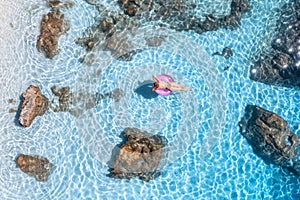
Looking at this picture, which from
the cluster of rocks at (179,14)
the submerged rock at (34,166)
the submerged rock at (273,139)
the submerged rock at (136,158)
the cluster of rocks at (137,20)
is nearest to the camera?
the submerged rock at (34,166)

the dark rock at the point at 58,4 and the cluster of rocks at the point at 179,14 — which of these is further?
the cluster of rocks at the point at 179,14

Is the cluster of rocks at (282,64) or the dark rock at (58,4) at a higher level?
the dark rock at (58,4)

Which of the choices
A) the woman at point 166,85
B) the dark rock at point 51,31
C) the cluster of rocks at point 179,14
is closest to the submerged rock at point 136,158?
the woman at point 166,85

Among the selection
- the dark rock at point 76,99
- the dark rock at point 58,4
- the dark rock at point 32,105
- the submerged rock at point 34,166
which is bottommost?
the submerged rock at point 34,166

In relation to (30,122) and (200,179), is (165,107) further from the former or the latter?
(30,122)

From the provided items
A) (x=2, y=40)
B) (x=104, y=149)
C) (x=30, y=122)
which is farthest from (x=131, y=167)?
(x=2, y=40)

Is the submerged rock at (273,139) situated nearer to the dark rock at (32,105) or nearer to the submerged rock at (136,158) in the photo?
the submerged rock at (136,158)

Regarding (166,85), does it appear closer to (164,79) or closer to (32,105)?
(164,79)

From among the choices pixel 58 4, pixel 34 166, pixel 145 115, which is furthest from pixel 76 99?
pixel 58 4
